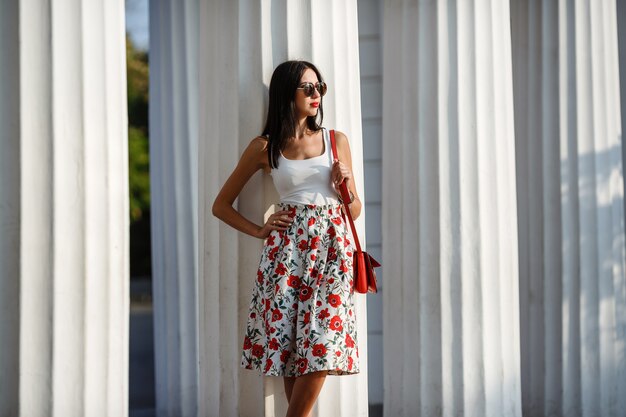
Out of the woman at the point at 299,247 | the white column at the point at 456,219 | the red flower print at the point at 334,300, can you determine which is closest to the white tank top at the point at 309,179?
the woman at the point at 299,247

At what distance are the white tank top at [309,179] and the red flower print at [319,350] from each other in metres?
0.91

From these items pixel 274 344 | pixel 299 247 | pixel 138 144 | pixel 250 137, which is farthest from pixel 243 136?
pixel 138 144

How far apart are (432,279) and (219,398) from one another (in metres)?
1.91

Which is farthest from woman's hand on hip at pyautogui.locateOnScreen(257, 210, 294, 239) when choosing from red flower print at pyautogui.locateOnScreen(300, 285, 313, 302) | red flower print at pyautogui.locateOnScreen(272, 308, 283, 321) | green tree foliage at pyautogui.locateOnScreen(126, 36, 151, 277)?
green tree foliage at pyautogui.locateOnScreen(126, 36, 151, 277)

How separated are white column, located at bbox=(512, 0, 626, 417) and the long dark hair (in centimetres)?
386

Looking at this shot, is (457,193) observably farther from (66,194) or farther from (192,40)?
(192,40)

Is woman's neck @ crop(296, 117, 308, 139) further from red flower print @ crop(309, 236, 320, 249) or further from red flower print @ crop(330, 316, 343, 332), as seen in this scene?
red flower print @ crop(330, 316, 343, 332)

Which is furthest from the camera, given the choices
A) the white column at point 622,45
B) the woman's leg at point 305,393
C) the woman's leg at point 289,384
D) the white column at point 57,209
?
the white column at point 622,45

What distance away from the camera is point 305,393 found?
19.5ft

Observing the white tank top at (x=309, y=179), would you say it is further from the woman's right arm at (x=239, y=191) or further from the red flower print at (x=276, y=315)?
the red flower print at (x=276, y=315)

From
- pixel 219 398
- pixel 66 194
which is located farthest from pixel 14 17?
pixel 219 398

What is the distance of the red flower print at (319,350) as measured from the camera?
5820mm

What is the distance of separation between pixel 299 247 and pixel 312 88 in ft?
3.28

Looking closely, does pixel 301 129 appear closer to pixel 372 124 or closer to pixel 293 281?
pixel 293 281
